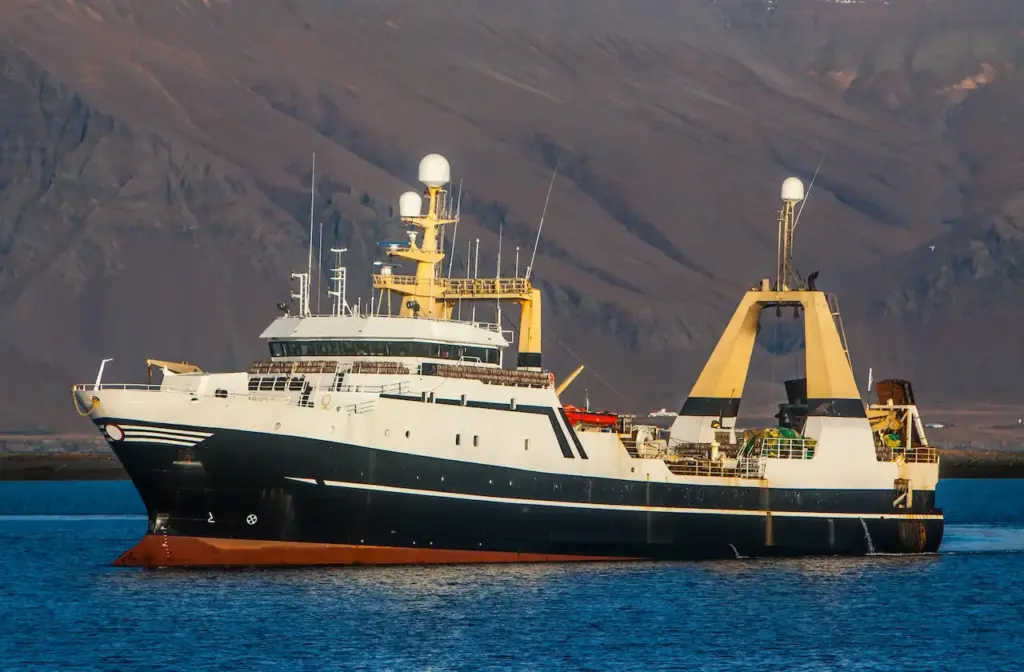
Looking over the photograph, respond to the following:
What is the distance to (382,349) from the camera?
195ft

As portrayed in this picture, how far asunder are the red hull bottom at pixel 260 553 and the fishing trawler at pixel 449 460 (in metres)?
Result: 0.06

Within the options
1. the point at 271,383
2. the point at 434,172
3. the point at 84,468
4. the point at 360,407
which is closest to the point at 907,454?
the point at 434,172

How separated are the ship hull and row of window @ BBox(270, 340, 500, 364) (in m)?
3.80

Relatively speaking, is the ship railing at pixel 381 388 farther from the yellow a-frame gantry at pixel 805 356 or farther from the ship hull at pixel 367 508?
the yellow a-frame gantry at pixel 805 356

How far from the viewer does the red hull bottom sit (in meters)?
56.8

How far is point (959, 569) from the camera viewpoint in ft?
215

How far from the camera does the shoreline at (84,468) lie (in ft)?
536

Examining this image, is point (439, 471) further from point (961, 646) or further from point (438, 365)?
point (961, 646)

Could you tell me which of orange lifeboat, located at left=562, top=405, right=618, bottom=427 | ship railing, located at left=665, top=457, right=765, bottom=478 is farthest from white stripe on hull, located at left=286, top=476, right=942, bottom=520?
orange lifeboat, located at left=562, top=405, right=618, bottom=427

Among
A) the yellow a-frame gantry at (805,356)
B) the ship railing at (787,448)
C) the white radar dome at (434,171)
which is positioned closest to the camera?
the white radar dome at (434,171)

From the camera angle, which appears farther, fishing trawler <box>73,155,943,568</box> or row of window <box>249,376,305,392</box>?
row of window <box>249,376,305,392</box>

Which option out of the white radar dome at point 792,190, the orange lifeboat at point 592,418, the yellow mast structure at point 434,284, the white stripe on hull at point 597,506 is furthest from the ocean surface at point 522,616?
the white radar dome at point 792,190

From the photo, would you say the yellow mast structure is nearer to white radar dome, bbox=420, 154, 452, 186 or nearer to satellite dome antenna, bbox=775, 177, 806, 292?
white radar dome, bbox=420, 154, 452, 186

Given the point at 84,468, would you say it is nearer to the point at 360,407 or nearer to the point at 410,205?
the point at 410,205
